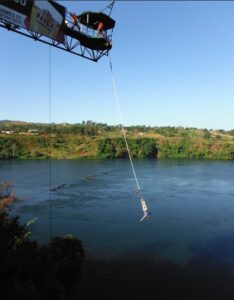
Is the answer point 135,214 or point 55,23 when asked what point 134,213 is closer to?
point 135,214

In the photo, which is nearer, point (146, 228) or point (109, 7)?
point (109, 7)

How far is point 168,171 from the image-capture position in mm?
80250

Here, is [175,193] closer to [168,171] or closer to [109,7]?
[168,171]

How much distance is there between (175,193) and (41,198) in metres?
18.5

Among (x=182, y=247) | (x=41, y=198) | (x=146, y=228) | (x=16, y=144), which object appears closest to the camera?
(x=182, y=247)

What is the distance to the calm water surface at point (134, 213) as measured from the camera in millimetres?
30391

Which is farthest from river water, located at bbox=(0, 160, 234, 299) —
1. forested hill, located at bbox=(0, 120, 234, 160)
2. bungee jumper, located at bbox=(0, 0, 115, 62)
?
forested hill, located at bbox=(0, 120, 234, 160)

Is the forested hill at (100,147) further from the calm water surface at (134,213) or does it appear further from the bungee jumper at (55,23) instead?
the bungee jumper at (55,23)

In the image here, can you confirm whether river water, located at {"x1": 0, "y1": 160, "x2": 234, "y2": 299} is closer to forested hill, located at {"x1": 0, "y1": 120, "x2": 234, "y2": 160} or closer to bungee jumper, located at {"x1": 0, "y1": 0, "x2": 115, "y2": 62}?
bungee jumper, located at {"x1": 0, "y1": 0, "x2": 115, "y2": 62}

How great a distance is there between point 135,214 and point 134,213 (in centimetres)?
45

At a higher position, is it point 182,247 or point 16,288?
point 16,288

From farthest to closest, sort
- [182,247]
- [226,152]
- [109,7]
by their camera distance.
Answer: [226,152] < [182,247] < [109,7]

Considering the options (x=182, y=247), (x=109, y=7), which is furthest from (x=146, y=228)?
(x=109, y=7)

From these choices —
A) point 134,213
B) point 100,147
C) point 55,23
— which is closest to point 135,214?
point 134,213
